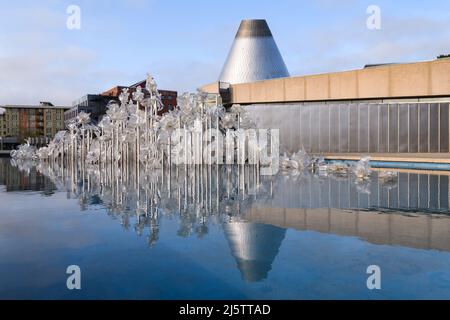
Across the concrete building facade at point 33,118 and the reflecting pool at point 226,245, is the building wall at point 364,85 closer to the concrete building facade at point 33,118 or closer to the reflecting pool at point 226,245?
the reflecting pool at point 226,245

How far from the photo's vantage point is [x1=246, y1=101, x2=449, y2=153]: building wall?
17.0 m

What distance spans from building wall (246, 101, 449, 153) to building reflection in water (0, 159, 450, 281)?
810cm

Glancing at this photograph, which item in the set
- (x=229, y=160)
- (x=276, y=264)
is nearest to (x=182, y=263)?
(x=276, y=264)

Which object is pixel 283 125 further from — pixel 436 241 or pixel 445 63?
pixel 436 241

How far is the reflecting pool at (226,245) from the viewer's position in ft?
9.45

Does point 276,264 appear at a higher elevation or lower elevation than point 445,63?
lower

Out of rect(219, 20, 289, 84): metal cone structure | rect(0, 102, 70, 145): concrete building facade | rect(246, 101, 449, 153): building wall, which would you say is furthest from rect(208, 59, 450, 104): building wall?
rect(0, 102, 70, 145): concrete building facade

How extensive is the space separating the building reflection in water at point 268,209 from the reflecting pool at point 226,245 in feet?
0.06

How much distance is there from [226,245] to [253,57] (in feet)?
97.3

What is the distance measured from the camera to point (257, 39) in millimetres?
33125

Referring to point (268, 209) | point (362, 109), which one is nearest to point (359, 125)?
point (362, 109)

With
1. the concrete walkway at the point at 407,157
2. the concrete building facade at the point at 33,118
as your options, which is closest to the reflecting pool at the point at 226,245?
the concrete walkway at the point at 407,157
